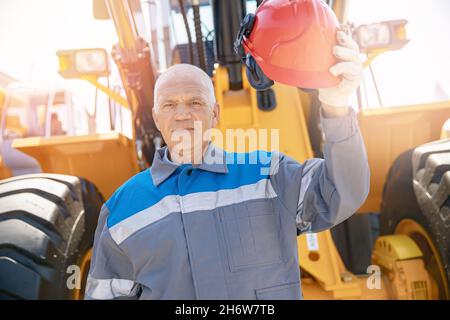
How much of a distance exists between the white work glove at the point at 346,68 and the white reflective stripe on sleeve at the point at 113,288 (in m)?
0.68

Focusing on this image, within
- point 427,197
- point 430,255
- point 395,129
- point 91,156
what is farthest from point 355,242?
point 91,156

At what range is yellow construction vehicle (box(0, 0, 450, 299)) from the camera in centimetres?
152

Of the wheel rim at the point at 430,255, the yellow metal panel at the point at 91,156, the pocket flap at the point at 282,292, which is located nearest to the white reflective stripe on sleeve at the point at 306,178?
the pocket flap at the point at 282,292

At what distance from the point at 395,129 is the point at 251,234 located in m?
1.24

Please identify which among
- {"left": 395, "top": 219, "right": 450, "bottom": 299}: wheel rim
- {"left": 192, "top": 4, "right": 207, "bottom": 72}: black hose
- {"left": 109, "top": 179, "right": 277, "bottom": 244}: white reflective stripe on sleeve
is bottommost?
{"left": 395, "top": 219, "right": 450, "bottom": 299}: wheel rim

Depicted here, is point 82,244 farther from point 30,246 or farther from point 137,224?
point 137,224

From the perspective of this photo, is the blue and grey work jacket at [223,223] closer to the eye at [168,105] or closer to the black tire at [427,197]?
the eye at [168,105]

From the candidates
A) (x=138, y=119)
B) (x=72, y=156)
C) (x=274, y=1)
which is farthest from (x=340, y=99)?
(x=72, y=156)

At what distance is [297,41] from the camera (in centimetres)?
95

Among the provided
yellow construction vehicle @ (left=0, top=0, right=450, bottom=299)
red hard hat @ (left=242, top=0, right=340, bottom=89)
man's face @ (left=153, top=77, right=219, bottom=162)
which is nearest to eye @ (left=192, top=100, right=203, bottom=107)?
man's face @ (left=153, top=77, right=219, bottom=162)

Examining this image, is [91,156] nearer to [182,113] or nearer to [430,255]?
[182,113]

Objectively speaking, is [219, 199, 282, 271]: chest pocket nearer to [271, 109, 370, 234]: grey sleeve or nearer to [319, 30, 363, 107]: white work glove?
[271, 109, 370, 234]: grey sleeve

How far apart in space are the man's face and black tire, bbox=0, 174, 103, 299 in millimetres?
609

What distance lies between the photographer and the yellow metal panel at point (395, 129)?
74.8 inches
